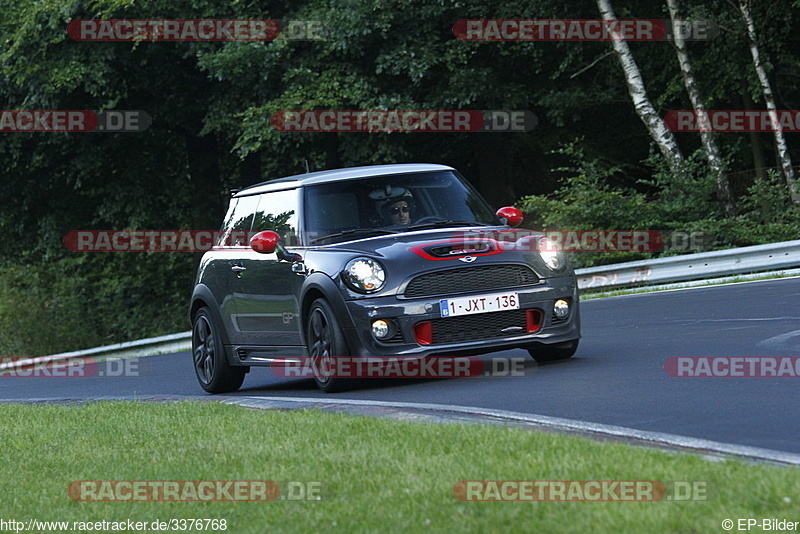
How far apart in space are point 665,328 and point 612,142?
20704 mm

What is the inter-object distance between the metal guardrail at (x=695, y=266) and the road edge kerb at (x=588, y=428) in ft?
35.0

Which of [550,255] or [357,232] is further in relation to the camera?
[357,232]

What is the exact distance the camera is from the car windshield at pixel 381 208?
11281 mm

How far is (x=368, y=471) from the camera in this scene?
663 centimetres

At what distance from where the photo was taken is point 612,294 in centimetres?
2112

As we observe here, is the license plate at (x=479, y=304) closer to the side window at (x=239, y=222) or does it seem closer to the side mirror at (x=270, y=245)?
the side mirror at (x=270, y=245)

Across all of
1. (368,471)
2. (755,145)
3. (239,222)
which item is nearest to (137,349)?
(239,222)

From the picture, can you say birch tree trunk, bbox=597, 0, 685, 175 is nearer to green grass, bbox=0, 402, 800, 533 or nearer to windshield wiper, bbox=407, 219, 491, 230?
windshield wiper, bbox=407, 219, 491, 230

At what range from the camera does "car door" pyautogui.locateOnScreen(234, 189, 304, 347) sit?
11281 mm

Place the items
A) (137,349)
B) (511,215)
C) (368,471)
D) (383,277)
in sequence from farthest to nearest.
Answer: (137,349) < (511,215) < (383,277) < (368,471)

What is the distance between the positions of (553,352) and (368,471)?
5.04 meters

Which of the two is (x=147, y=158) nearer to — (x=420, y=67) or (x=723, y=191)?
(x=420, y=67)

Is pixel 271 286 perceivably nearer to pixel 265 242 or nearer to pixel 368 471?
pixel 265 242

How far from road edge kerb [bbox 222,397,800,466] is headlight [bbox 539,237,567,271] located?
6.33ft
